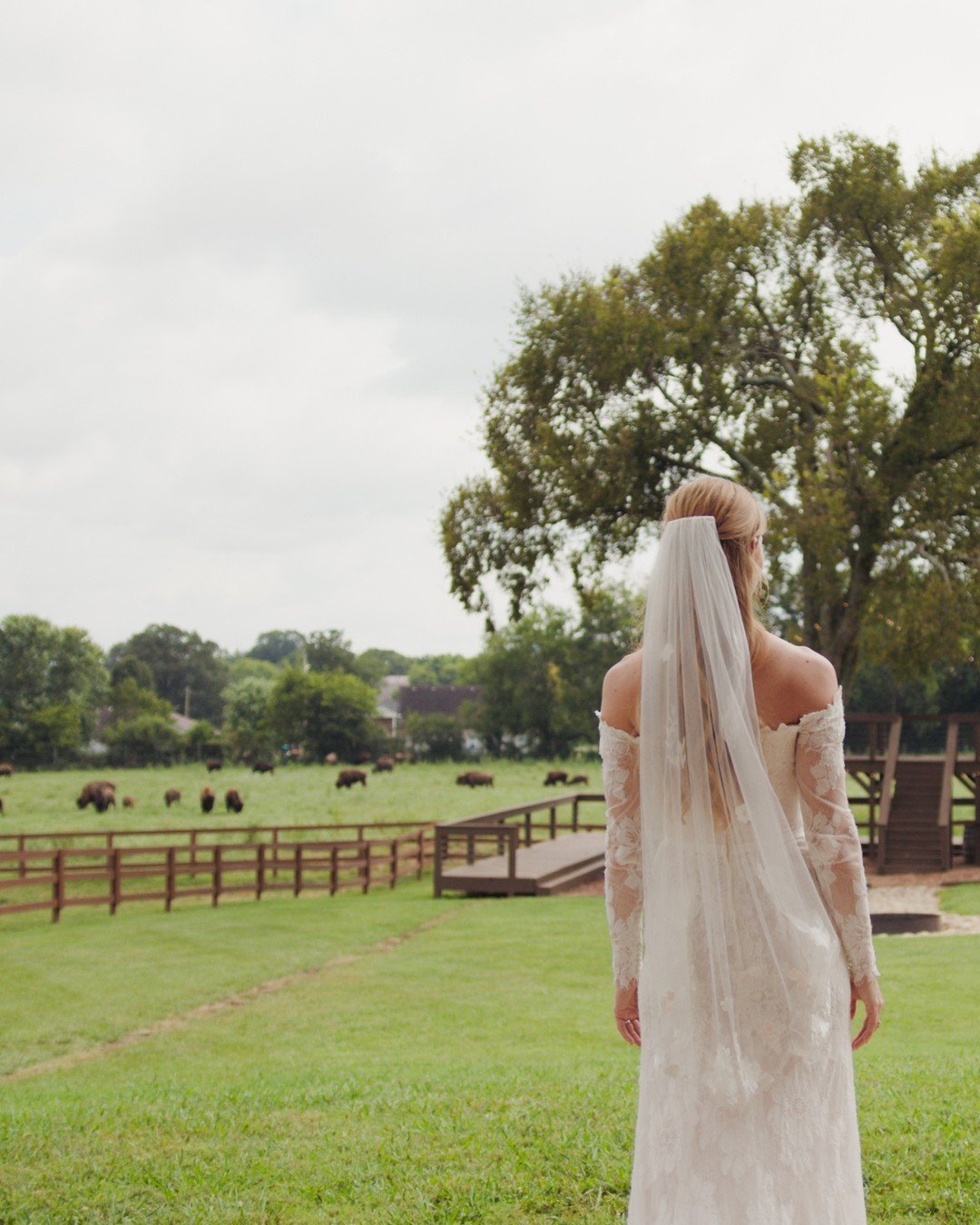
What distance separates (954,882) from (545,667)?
43.5 meters

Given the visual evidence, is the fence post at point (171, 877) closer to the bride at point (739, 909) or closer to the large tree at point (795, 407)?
the large tree at point (795, 407)

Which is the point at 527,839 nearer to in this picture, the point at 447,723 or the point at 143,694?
the point at 447,723

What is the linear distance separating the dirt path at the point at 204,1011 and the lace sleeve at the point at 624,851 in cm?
838

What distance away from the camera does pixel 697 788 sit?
3.40m

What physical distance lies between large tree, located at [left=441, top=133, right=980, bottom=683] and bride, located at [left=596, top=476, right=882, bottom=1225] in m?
16.8

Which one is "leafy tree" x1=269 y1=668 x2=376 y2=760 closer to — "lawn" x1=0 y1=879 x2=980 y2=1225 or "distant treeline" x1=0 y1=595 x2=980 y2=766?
"distant treeline" x1=0 y1=595 x2=980 y2=766

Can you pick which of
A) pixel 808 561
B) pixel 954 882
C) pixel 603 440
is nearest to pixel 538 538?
pixel 603 440

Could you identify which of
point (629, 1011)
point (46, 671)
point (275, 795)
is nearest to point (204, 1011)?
point (629, 1011)

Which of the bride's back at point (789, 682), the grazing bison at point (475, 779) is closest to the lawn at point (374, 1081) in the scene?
the bride's back at point (789, 682)

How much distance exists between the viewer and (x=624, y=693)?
358cm

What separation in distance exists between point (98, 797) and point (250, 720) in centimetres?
2963

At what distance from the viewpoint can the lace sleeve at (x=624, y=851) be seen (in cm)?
359

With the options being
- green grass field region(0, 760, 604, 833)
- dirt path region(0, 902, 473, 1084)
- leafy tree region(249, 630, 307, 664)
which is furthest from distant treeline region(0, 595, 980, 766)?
leafy tree region(249, 630, 307, 664)

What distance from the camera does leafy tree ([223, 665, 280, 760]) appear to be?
68312mm
